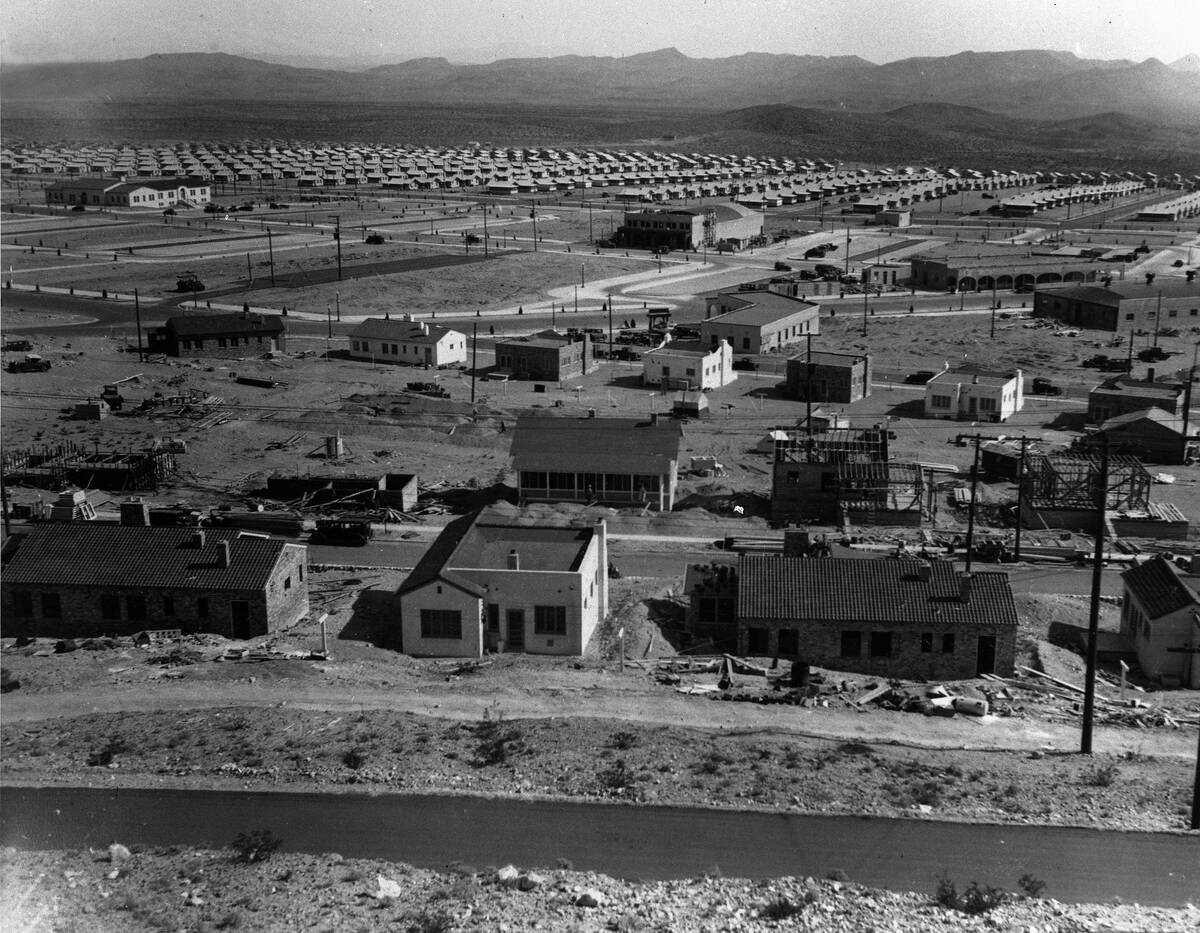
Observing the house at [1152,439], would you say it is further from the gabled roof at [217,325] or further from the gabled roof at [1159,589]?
the gabled roof at [217,325]

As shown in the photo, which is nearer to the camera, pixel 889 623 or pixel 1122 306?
pixel 889 623

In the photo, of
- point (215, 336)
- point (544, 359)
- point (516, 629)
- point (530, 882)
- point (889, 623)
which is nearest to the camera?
point (530, 882)

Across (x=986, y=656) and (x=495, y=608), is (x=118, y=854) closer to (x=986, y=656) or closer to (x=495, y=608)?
(x=495, y=608)

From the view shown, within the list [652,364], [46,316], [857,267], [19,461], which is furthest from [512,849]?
[857,267]

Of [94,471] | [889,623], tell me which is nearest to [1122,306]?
[889,623]

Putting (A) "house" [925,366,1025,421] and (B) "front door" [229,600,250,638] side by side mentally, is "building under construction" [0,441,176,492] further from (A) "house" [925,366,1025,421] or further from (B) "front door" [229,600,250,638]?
(A) "house" [925,366,1025,421]

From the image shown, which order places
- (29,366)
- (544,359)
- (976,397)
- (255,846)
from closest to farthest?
(255,846)
(976,397)
(29,366)
(544,359)

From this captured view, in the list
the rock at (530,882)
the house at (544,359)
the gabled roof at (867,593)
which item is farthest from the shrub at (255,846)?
the house at (544,359)
